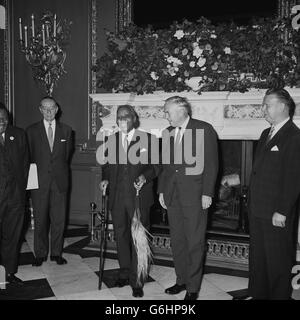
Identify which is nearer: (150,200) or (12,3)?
(150,200)

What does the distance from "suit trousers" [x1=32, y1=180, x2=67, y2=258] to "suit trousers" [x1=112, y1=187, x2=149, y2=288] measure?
34.3 inches

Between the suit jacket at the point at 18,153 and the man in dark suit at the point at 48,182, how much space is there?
42cm

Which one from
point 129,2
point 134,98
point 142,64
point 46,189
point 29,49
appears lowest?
point 46,189

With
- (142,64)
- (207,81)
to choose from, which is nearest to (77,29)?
(142,64)

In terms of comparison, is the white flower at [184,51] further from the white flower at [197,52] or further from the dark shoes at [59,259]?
the dark shoes at [59,259]

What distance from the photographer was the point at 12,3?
17.1 ft

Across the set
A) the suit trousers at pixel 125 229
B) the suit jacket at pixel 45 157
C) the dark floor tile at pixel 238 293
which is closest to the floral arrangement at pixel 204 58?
the suit jacket at pixel 45 157

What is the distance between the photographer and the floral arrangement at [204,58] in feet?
11.5

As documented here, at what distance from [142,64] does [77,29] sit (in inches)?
62.2

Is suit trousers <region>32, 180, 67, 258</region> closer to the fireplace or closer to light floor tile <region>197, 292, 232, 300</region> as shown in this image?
the fireplace

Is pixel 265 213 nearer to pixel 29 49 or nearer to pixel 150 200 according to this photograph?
pixel 150 200

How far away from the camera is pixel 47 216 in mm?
3615

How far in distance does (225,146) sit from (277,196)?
84.0 inches

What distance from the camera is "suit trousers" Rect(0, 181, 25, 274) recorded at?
2.97 m
